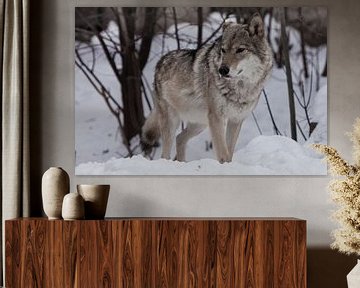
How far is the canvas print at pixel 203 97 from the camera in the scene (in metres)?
4.33

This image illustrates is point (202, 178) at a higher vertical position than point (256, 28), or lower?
lower

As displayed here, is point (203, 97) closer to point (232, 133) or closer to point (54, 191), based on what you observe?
point (232, 133)

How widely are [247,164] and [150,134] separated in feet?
2.06

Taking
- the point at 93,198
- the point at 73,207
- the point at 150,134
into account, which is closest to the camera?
the point at 73,207

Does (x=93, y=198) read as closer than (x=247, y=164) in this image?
Yes

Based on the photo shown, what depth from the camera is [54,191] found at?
3914 millimetres

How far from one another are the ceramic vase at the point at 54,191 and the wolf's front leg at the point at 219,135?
986 millimetres

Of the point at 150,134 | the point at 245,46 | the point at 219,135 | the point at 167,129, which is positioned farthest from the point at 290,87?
the point at 150,134

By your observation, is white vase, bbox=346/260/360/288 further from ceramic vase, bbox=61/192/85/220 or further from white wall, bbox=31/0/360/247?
ceramic vase, bbox=61/192/85/220

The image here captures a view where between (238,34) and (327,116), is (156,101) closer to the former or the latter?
(238,34)

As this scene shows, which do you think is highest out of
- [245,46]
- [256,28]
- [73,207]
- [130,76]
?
[256,28]

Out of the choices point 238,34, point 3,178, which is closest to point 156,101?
point 238,34

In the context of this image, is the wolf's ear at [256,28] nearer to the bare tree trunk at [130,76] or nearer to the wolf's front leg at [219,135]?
the wolf's front leg at [219,135]

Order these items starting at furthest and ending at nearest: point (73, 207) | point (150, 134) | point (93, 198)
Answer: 1. point (150, 134)
2. point (93, 198)
3. point (73, 207)
